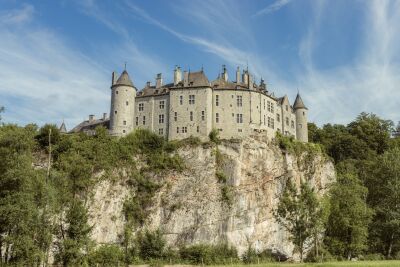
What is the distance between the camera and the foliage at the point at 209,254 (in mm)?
58781

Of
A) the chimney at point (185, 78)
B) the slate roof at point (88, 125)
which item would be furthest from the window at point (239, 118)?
the slate roof at point (88, 125)

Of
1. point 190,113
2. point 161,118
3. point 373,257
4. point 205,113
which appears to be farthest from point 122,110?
point 373,257

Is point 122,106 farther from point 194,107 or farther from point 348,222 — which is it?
point 348,222

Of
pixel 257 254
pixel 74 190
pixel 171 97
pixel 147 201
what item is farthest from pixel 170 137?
pixel 257 254

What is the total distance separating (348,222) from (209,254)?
59.0 feet

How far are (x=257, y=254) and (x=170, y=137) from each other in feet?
71.6

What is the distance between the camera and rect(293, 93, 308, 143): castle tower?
80688mm

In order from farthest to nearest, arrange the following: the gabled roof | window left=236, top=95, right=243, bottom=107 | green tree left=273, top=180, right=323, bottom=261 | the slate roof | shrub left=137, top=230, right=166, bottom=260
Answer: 1. the slate roof
2. the gabled roof
3. window left=236, top=95, right=243, bottom=107
4. shrub left=137, top=230, right=166, bottom=260
5. green tree left=273, top=180, right=323, bottom=261

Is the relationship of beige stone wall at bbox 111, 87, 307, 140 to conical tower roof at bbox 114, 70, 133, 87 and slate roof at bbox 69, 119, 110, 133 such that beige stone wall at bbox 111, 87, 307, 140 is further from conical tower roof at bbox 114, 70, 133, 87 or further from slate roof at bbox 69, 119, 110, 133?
slate roof at bbox 69, 119, 110, 133

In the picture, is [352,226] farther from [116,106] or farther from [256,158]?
[116,106]

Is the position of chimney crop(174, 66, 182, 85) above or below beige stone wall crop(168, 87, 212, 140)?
above

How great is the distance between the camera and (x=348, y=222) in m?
56.0

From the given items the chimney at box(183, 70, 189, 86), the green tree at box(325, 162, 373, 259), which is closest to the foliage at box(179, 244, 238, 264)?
the green tree at box(325, 162, 373, 259)

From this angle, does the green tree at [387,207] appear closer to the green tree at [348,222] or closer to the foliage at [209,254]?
the green tree at [348,222]
